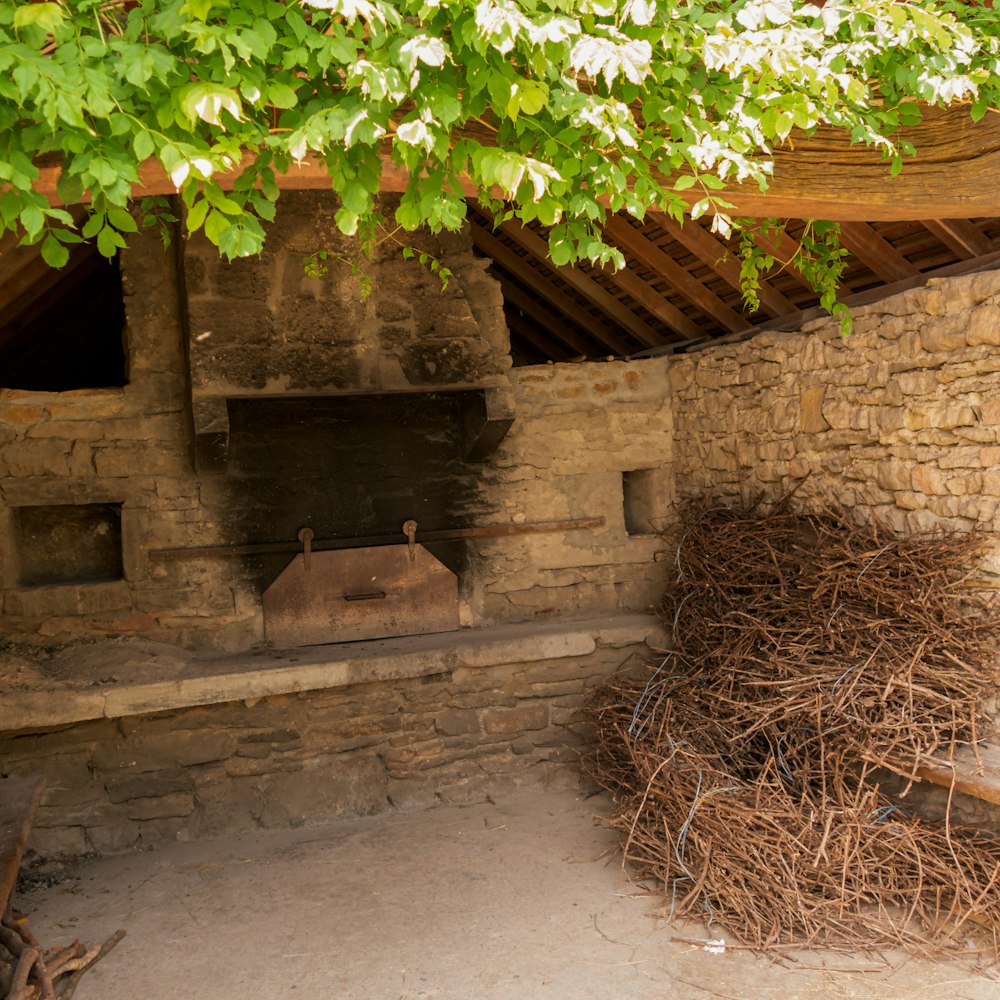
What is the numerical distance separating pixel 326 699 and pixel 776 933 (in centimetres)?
254

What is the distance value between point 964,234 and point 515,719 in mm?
3342

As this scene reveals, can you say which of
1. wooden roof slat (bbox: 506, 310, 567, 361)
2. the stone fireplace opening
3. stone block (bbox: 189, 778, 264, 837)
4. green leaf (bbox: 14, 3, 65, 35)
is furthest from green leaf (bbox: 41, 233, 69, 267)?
wooden roof slat (bbox: 506, 310, 567, 361)

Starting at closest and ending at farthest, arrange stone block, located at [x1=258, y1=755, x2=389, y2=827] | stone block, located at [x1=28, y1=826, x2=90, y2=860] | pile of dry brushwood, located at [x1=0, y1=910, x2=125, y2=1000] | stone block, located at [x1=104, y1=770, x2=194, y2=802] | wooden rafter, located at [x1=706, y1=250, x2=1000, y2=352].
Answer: pile of dry brushwood, located at [x1=0, y1=910, x2=125, y2=1000]
wooden rafter, located at [x1=706, y1=250, x2=1000, y2=352]
stone block, located at [x1=28, y1=826, x2=90, y2=860]
stone block, located at [x1=104, y1=770, x2=194, y2=802]
stone block, located at [x1=258, y1=755, x2=389, y2=827]

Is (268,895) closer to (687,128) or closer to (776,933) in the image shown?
(776,933)

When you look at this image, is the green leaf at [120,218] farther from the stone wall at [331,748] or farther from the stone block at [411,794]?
the stone block at [411,794]

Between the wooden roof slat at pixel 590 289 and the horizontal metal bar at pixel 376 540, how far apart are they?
1374 millimetres

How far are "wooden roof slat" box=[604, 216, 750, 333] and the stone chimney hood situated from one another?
2.62 ft

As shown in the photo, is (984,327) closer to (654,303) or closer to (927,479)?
(927,479)

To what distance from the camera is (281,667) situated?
4926 mm

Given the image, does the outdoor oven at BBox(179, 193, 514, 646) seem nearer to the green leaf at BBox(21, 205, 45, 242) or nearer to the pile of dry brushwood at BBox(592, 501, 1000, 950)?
the pile of dry brushwood at BBox(592, 501, 1000, 950)

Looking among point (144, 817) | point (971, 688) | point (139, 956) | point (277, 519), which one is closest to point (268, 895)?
point (139, 956)

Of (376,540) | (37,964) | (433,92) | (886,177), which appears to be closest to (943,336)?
(886,177)

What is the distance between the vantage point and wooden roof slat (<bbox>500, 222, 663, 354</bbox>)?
18.9 ft

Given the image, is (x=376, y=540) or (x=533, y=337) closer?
(x=376, y=540)
